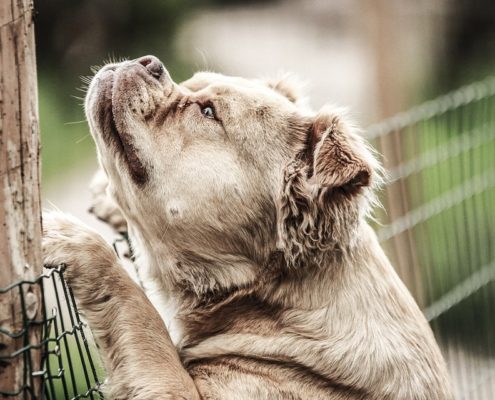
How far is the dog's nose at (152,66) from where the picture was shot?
11.6ft

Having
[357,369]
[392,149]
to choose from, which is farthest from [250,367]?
[392,149]

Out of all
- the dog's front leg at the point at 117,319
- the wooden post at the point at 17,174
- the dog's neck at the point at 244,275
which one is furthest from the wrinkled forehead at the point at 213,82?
the wooden post at the point at 17,174

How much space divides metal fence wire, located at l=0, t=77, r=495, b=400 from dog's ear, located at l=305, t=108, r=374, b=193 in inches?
45.0

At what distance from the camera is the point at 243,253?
3.51m

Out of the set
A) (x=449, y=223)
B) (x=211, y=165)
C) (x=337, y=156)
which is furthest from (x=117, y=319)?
(x=449, y=223)

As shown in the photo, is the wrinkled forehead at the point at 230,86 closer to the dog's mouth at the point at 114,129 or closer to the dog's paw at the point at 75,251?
the dog's mouth at the point at 114,129

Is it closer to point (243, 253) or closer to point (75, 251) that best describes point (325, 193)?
point (243, 253)

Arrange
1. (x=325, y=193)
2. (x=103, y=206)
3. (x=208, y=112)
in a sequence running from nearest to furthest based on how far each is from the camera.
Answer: (x=325, y=193) → (x=208, y=112) → (x=103, y=206)

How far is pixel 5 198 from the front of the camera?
2311mm

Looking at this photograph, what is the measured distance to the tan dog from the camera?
321cm

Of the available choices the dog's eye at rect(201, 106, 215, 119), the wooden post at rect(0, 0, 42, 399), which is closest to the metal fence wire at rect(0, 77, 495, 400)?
the dog's eye at rect(201, 106, 215, 119)

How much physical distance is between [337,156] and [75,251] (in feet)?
3.40

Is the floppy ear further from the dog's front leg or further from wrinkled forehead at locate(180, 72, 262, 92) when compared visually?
the dog's front leg

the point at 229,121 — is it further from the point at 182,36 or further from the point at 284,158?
the point at 182,36
